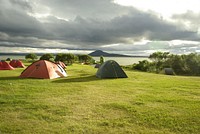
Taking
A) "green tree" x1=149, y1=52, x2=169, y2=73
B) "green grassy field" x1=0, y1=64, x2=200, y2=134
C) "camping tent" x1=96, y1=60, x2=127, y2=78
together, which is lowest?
"green grassy field" x1=0, y1=64, x2=200, y2=134

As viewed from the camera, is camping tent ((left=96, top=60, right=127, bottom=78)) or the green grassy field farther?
camping tent ((left=96, top=60, right=127, bottom=78))

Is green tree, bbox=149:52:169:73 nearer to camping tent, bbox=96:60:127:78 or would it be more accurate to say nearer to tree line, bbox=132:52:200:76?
tree line, bbox=132:52:200:76

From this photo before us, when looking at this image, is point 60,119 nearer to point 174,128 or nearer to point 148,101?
point 174,128

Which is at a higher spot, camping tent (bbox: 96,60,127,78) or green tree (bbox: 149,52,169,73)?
green tree (bbox: 149,52,169,73)

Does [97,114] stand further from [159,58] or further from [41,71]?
[159,58]

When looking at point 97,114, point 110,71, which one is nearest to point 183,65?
point 110,71

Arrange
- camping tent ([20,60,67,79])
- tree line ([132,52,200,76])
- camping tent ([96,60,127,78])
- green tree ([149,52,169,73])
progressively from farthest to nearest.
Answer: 1. green tree ([149,52,169,73])
2. tree line ([132,52,200,76])
3. camping tent ([96,60,127,78])
4. camping tent ([20,60,67,79])

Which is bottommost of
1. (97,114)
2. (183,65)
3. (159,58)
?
(97,114)

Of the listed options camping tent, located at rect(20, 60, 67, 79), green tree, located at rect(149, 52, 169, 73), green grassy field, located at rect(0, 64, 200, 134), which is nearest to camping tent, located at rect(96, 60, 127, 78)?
camping tent, located at rect(20, 60, 67, 79)

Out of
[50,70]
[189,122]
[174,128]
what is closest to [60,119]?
[174,128]

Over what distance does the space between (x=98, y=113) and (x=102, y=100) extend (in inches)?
80.9

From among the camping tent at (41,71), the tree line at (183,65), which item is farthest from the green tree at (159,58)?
the camping tent at (41,71)

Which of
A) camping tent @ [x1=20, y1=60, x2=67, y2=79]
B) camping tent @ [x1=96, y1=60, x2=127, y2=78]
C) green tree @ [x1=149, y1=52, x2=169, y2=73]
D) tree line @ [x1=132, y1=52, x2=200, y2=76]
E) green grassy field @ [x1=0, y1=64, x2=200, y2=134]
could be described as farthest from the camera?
green tree @ [x1=149, y1=52, x2=169, y2=73]

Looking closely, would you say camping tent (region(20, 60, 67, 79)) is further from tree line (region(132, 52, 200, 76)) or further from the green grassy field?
tree line (region(132, 52, 200, 76))
